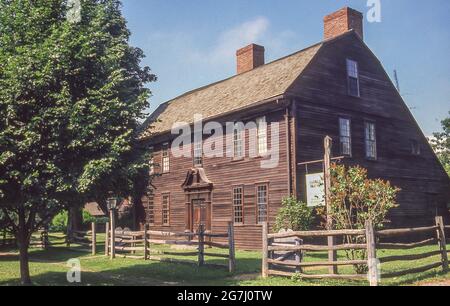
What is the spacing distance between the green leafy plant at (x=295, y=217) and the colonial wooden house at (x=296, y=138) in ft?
3.37

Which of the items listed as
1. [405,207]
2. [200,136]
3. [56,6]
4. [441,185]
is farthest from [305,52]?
[56,6]

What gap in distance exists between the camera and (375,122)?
26188mm

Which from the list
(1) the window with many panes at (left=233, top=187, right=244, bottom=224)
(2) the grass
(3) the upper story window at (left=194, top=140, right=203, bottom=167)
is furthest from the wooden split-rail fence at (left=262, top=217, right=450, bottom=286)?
(3) the upper story window at (left=194, top=140, right=203, bottom=167)

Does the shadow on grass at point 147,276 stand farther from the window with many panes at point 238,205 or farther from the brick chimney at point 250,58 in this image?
the brick chimney at point 250,58

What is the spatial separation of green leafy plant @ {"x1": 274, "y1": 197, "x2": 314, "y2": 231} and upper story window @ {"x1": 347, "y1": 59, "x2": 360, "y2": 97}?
8.03 m

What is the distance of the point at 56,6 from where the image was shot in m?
13.9

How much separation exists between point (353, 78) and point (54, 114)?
17.9 meters

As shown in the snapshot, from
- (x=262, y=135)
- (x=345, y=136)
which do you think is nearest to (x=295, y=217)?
(x=262, y=135)

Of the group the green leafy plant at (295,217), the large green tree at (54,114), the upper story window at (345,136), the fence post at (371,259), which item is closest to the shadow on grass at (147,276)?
the large green tree at (54,114)

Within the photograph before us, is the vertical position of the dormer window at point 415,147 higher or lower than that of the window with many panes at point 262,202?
higher

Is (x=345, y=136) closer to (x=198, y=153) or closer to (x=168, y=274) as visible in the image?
(x=198, y=153)

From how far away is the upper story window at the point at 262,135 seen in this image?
923 inches

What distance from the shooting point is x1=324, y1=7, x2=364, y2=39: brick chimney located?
1031 inches
